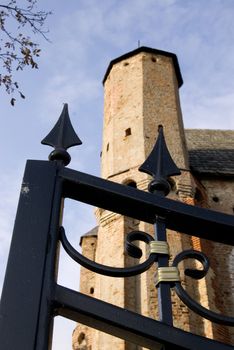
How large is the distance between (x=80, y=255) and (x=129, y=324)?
0.87 feet

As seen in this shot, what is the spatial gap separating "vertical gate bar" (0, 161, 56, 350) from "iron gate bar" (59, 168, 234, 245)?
0.32 ft

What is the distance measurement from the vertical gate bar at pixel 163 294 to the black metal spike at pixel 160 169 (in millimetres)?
173

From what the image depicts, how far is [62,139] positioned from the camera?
198 centimetres

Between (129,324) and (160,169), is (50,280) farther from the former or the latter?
(160,169)

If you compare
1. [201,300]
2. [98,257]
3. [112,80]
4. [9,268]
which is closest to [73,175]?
[9,268]

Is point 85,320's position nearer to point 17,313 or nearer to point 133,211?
point 17,313

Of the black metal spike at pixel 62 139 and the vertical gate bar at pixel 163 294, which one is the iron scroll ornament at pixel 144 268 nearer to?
the vertical gate bar at pixel 163 294

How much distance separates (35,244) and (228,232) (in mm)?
684

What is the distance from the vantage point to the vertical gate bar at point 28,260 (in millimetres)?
1415

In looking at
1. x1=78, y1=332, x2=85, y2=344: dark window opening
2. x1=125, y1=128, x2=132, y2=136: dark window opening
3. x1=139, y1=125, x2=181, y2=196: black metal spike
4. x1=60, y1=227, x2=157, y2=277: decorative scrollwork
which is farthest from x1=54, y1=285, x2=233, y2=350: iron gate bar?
x1=78, y1=332, x2=85, y2=344: dark window opening

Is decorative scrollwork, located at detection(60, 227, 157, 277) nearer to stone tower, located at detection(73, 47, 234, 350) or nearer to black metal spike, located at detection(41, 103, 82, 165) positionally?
black metal spike, located at detection(41, 103, 82, 165)

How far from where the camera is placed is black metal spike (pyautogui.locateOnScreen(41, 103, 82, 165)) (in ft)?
6.23

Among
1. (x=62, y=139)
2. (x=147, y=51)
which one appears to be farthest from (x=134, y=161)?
(x=62, y=139)

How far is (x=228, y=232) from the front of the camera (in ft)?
→ 5.80
